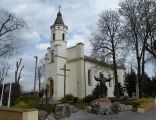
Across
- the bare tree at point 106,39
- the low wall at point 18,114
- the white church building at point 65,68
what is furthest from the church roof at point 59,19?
the low wall at point 18,114

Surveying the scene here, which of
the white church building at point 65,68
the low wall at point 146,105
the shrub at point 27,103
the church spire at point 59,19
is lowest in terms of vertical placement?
the low wall at point 146,105

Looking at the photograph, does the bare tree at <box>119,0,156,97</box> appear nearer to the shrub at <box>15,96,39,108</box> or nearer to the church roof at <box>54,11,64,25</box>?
the shrub at <box>15,96,39,108</box>

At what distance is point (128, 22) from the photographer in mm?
27672

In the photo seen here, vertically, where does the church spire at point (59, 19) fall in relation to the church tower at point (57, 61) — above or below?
above

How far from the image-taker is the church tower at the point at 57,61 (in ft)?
136

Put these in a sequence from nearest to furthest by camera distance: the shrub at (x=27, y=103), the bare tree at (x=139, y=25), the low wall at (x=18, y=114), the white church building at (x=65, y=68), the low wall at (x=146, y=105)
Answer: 1. the low wall at (x=18, y=114)
2. the shrub at (x=27, y=103)
3. the low wall at (x=146, y=105)
4. the bare tree at (x=139, y=25)
5. the white church building at (x=65, y=68)

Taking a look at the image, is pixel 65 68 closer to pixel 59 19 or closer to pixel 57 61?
pixel 57 61

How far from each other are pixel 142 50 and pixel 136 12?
4573 mm

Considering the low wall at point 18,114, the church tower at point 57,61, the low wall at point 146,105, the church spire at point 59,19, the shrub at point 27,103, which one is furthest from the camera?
the church spire at point 59,19

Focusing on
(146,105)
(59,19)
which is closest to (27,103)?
(146,105)

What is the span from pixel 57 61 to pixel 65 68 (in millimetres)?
2048

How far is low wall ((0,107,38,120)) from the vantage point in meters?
12.3

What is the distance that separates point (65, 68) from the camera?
141 ft

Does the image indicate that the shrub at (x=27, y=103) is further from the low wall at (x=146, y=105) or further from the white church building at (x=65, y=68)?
the white church building at (x=65, y=68)
